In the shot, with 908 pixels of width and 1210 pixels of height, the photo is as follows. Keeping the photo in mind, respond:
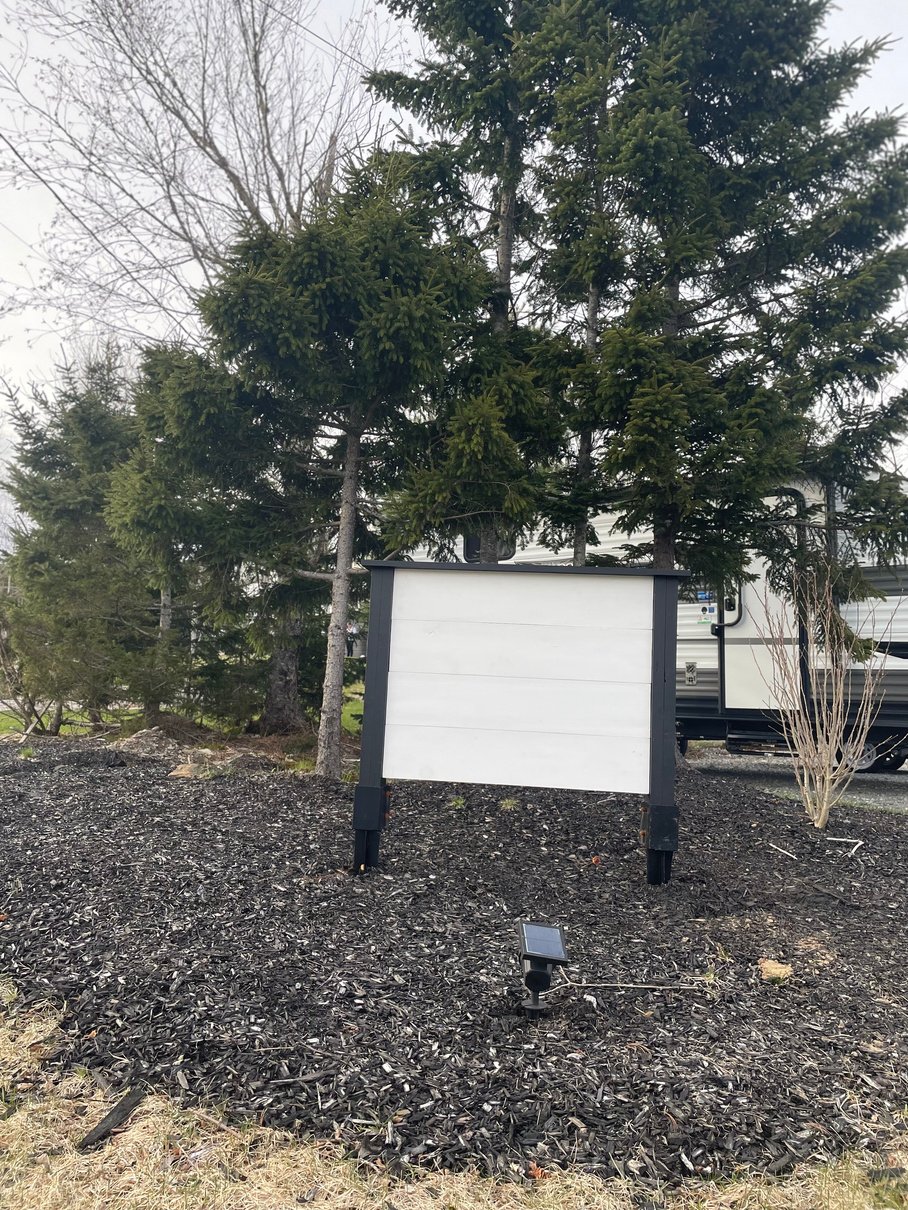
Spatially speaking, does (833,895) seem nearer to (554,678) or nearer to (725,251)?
(554,678)

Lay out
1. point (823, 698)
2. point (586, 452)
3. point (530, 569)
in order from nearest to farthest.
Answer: point (530, 569) → point (823, 698) → point (586, 452)

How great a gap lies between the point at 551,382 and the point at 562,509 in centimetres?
102

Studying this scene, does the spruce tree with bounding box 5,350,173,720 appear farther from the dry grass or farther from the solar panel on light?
the dry grass

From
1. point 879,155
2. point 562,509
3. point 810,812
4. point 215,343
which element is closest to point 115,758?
point 215,343

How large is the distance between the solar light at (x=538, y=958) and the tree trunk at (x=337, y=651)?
3448mm

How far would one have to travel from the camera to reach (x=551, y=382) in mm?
6344

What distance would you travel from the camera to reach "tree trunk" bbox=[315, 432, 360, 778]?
5816 millimetres

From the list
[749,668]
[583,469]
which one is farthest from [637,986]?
[749,668]

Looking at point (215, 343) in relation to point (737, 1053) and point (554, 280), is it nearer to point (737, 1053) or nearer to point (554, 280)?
point (554, 280)

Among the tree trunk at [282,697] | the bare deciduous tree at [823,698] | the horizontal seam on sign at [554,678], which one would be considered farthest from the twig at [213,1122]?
the tree trunk at [282,697]

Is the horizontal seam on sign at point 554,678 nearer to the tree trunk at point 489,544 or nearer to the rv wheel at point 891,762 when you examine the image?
the tree trunk at point 489,544

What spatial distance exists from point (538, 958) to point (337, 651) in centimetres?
365

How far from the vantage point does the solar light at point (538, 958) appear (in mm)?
2426

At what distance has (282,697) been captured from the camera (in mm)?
8500
